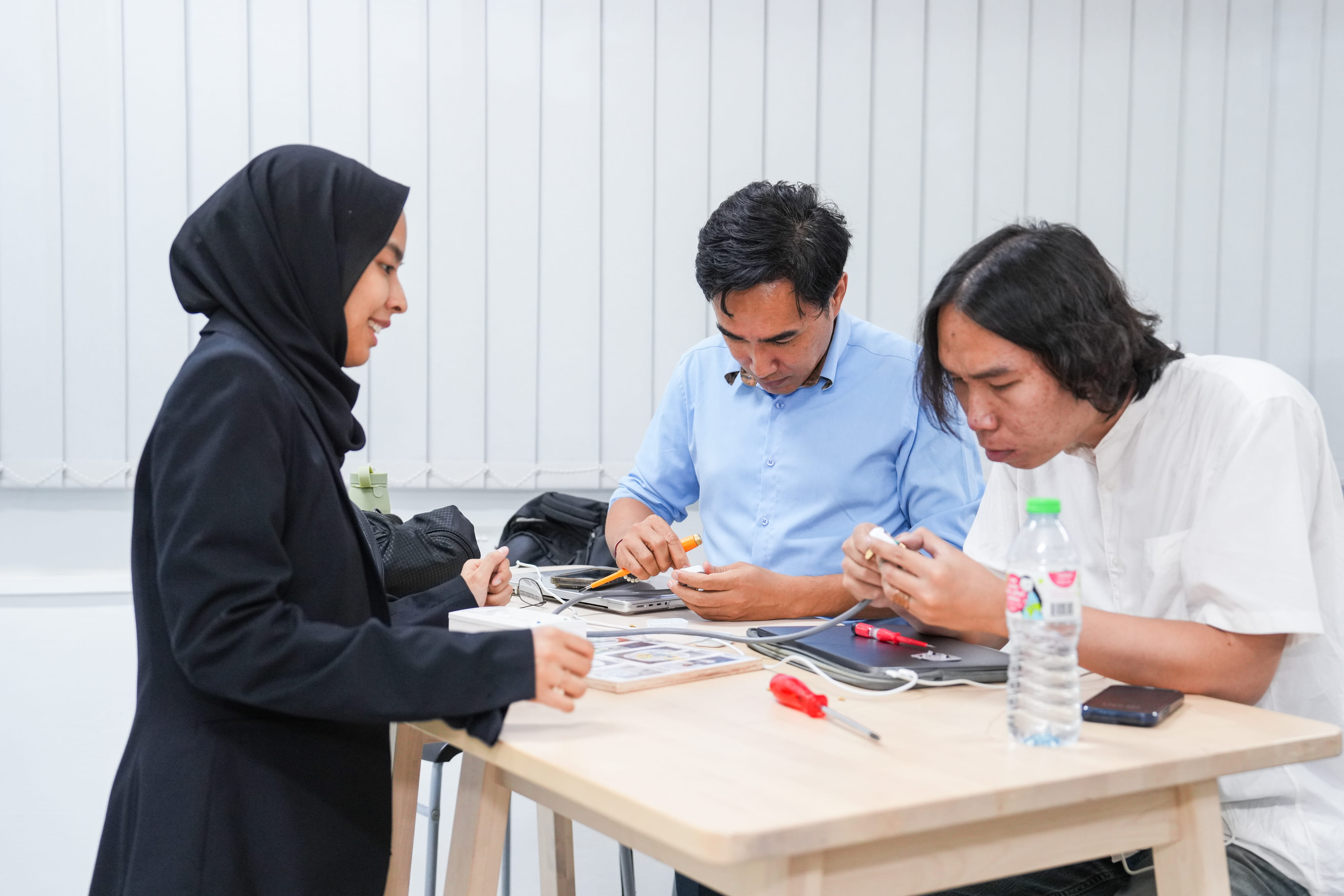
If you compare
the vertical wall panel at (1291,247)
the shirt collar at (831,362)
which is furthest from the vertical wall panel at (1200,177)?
the shirt collar at (831,362)

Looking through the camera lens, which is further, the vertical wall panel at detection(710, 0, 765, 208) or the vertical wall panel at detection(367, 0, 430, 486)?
the vertical wall panel at detection(710, 0, 765, 208)

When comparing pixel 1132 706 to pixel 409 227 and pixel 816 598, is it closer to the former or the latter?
pixel 816 598

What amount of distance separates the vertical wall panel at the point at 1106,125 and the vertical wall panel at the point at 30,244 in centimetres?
285

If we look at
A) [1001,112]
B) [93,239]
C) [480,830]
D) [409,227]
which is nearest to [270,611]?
[480,830]

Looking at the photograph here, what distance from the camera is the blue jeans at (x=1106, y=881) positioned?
4.02 feet

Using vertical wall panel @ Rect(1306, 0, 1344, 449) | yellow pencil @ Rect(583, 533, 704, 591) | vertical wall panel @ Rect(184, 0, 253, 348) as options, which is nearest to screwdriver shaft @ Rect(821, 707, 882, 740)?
yellow pencil @ Rect(583, 533, 704, 591)

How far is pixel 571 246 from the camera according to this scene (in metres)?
2.92

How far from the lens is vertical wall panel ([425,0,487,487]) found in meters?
2.80

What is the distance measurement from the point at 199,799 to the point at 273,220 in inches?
24.6

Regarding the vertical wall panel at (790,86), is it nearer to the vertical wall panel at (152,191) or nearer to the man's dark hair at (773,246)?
the man's dark hair at (773,246)

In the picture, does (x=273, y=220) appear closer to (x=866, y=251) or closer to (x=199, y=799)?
(x=199, y=799)

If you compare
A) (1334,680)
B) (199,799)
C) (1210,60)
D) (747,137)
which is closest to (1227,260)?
→ (1210,60)

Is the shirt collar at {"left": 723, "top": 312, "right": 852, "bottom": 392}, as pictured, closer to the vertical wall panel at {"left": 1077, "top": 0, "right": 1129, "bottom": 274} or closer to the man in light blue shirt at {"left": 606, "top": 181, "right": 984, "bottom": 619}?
the man in light blue shirt at {"left": 606, "top": 181, "right": 984, "bottom": 619}

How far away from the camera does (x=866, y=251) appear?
10.4 ft
